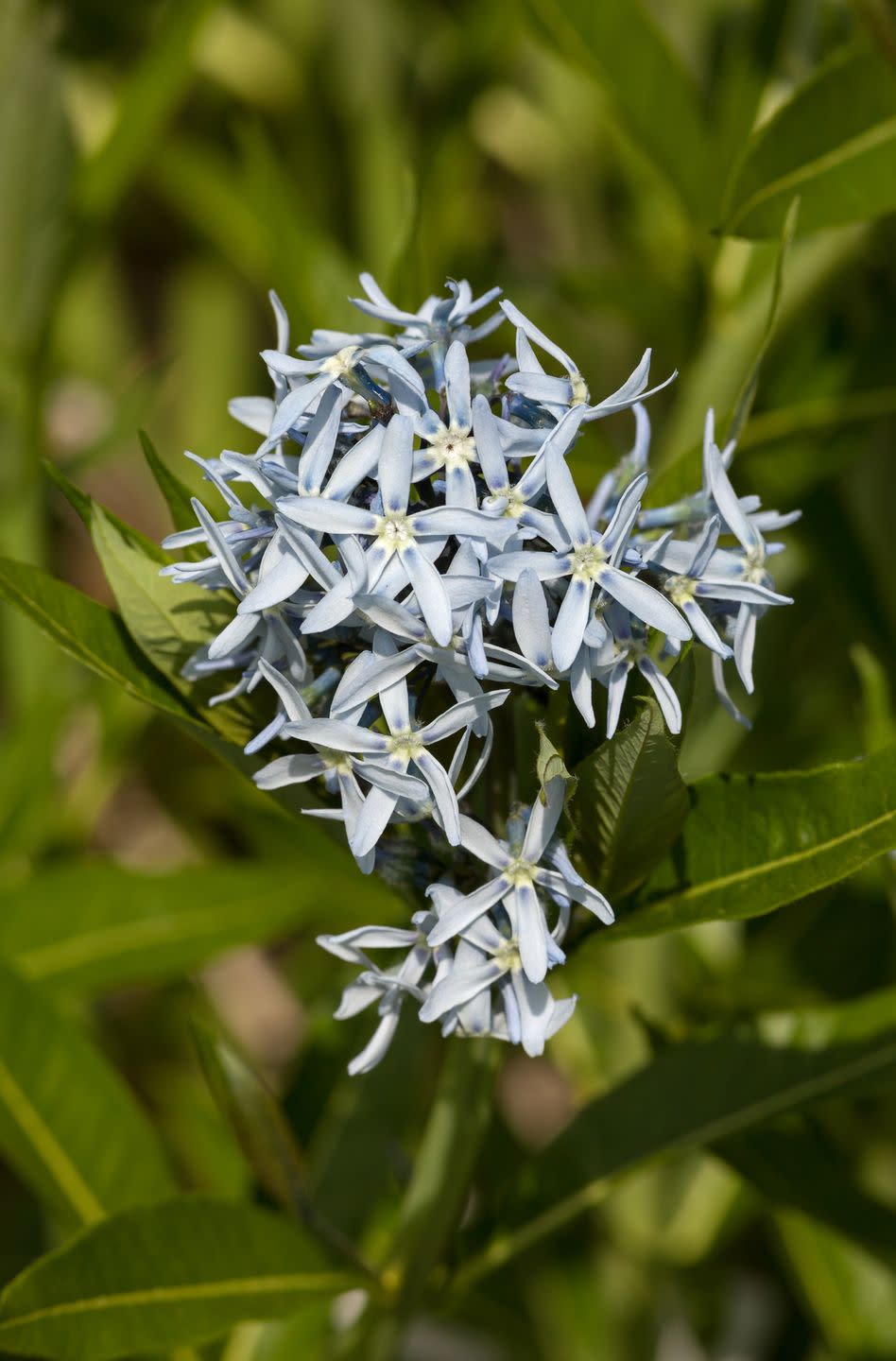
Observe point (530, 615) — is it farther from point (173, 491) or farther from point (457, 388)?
point (173, 491)

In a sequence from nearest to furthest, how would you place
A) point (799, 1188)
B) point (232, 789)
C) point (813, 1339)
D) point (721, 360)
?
point (799, 1188), point (721, 360), point (813, 1339), point (232, 789)

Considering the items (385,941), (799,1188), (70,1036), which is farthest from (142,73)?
(799,1188)

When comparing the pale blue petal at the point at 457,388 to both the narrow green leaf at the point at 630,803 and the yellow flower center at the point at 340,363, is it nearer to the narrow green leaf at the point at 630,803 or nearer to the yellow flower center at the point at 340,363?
the yellow flower center at the point at 340,363

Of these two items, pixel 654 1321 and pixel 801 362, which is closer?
pixel 801 362

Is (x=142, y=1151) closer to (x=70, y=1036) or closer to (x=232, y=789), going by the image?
(x=70, y=1036)

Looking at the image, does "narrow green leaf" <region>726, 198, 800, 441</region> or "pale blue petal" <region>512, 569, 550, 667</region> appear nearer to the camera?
"pale blue petal" <region>512, 569, 550, 667</region>

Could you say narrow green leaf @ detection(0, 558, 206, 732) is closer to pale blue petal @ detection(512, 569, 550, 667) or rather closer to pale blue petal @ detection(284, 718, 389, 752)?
pale blue petal @ detection(284, 718, 389, 752)

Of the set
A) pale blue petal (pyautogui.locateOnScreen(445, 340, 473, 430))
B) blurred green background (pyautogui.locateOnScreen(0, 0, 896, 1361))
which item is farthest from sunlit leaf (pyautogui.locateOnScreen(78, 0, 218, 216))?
pale blue petal (pyautogui.locateOnScreen(445, 340, 473, 430))
